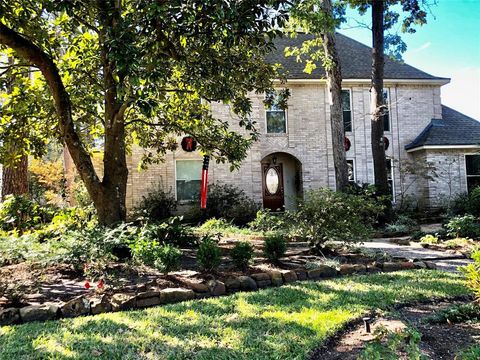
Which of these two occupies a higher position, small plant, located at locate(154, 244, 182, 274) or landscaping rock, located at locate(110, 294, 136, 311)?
small plant, located at locate(154, 244, 182, 274)

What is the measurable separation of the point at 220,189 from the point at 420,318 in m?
10.8

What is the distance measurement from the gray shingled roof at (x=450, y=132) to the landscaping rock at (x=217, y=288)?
13626 mm

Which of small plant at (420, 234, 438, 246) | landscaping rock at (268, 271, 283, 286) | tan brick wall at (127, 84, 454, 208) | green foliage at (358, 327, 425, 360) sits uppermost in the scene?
tan brick wall at (127, 84, 454, 208)

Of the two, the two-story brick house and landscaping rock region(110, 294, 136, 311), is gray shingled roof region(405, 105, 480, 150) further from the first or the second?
landscaping rock region(110, 294, 136, 311)

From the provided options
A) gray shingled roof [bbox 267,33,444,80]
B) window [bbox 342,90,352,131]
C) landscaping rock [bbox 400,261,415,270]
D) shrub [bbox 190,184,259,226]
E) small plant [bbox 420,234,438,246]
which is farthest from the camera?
window [bbox 342,90,352,131]

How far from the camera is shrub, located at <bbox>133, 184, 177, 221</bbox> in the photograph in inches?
543

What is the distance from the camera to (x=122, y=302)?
15.0 ft

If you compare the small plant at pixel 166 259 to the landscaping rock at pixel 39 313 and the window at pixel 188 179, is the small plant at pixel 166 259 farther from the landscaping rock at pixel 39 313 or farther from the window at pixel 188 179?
the window at pixel 188 179

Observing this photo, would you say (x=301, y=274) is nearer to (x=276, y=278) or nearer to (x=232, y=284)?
(x=276, y=278)

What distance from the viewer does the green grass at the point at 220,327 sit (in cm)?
325

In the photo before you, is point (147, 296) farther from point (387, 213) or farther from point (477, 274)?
point (387, 213)

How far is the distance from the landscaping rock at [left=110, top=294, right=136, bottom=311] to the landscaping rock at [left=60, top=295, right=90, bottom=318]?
0.97 feet

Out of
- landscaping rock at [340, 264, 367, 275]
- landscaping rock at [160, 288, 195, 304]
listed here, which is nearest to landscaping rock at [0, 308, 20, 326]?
landscaping rock at [160, 288, 195, 304]

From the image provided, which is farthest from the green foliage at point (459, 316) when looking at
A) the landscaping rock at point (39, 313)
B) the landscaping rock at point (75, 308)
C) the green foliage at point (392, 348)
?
the landscaping rock at point (39, 313)
